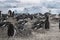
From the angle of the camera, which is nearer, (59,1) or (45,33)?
(45,33)

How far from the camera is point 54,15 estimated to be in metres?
4.44

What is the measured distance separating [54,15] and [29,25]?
2.59 feet

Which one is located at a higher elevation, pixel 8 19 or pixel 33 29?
pixel 8 19

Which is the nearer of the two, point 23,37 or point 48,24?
point 23,37

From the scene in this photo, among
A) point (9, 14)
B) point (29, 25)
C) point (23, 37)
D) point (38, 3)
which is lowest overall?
point (23, 37)

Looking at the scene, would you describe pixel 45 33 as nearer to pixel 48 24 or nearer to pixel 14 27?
pixel 48 24

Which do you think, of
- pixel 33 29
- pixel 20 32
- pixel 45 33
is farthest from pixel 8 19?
pixel 45 33

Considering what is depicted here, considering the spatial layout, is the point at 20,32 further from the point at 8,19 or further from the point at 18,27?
the point at 8,19

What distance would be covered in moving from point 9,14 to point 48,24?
1164mm

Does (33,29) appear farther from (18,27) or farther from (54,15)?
(54,15)

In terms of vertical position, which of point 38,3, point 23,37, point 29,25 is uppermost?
point 38,3

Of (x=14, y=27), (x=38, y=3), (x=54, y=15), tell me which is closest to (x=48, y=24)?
(x=54, y=15)

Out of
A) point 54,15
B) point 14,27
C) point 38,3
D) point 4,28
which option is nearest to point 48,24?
point 54,15

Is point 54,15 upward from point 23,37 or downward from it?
upward
